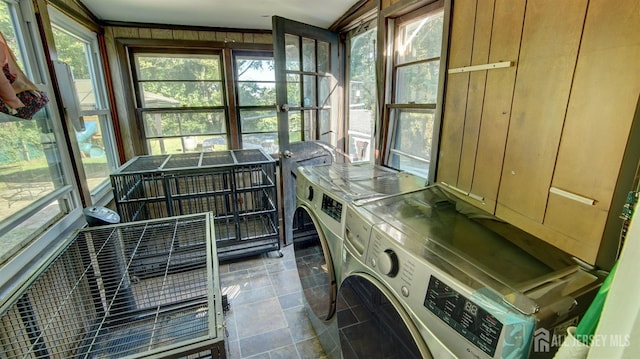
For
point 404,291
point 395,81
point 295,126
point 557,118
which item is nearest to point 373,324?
point 404,291

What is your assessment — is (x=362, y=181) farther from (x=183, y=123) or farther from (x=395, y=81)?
(x=183, y=123)

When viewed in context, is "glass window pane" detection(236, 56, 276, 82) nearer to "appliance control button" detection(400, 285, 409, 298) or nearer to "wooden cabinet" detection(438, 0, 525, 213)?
"wooden cabinet" detection(438, 0, 525, 213)

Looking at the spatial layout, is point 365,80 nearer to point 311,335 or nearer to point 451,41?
point 451,41

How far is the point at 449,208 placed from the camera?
3.55 feet

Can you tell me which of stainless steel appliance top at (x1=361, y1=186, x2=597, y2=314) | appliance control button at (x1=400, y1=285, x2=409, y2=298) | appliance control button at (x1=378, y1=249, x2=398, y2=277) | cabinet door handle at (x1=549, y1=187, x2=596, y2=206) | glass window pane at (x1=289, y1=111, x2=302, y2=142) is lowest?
appliance control button at (x1=400, y1=285, x2=409, y2=298)

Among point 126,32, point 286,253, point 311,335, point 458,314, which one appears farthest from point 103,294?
point 126,32

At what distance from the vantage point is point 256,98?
3412 millimetres

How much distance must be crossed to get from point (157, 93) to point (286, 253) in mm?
2236

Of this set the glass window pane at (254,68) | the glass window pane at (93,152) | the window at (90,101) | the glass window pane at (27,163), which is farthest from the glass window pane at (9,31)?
the glass window pane at (254,68)

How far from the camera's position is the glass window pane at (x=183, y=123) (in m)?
3.20

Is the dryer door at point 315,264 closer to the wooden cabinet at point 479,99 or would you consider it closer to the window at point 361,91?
the wooden cabinet at point 479,99

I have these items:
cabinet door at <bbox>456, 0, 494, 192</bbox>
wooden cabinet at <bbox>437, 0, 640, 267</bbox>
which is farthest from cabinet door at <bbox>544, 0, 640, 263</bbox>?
cabinet door at <bbox>456, 0, 494, 192</bbox>

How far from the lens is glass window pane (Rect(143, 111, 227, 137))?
3.20 metres

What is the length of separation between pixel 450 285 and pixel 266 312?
5.39 feet
